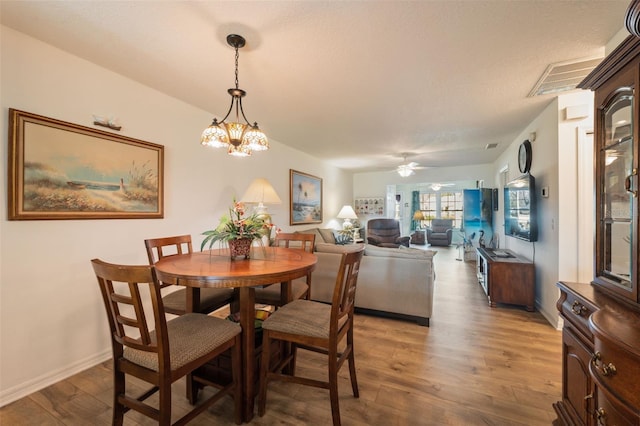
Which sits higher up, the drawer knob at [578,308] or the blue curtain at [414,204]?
the blue curtain at [414,204]

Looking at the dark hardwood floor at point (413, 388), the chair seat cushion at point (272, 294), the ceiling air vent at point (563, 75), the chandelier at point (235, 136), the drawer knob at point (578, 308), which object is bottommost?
the dark hardwood floor at point (413, 388)

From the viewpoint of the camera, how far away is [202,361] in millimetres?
1290

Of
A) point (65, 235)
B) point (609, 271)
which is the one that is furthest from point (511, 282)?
point (65, 235)

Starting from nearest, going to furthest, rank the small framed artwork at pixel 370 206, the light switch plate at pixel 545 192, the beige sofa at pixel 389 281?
the beige sofa at pixel 389 281
the light switch plate at pixel 545 192
the small framed artwork at pixel 370 206

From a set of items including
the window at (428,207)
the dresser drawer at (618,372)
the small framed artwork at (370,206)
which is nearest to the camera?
the dresser drawer at (618,372)

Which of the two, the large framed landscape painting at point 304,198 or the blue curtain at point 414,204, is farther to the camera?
the blue curtain at point 414,204

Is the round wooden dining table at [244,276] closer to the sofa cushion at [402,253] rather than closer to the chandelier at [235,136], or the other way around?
the chandelier at [235,136]

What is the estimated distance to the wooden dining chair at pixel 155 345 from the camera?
3.61 feet

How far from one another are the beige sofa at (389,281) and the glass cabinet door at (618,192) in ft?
5.02

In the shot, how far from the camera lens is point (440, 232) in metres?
8.75

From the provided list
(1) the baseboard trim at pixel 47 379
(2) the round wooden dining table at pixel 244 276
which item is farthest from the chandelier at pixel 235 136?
(1) the baseboard trim at pixel 47 379

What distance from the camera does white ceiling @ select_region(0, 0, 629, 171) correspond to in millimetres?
1518

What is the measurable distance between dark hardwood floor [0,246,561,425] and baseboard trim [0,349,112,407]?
0.05 m

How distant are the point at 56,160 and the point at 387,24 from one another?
2.53 meters
